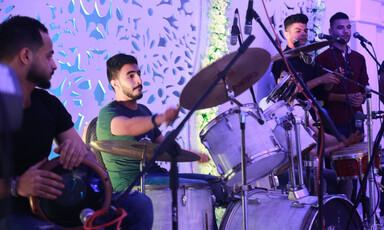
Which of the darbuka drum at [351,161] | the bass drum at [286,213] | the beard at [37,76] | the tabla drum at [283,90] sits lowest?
the bass drum at [286,213]

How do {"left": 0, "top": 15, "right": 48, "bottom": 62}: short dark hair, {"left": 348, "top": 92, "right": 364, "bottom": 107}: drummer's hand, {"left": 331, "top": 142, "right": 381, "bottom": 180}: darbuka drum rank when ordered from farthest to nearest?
1. {"left": 348, "top": 92, "right": 364, "bottom": 107}: drummer's hand
2. {"left": 331, "top": 142, "right": 381, "bottom": 180}: darbuka drum
3. {"left": 0, "top": 15, "right": 48, "bottom": 62}: short dark hair

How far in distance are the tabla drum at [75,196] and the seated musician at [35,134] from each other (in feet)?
0.10

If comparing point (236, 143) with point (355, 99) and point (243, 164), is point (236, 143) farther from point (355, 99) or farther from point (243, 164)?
point (355, 99)

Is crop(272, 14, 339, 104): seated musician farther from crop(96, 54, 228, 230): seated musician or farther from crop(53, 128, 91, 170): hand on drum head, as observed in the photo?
crop(53, 128, 91, 170): hand on drum head

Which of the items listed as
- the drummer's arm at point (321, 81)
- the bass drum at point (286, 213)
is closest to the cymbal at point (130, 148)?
the bass drum at point (286, 213)

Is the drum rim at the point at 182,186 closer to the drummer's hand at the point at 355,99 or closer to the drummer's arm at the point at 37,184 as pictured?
the drummer's arm at the point at 37,184

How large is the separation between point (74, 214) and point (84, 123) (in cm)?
209

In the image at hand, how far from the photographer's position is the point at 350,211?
318 cm

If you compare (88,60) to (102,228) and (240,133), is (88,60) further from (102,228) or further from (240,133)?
(102,228)

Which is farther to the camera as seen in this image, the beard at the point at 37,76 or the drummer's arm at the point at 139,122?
the drummer's arm at the point at 139,122

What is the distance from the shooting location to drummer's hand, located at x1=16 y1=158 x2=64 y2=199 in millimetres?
1901

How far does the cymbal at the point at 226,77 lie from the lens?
263 cm

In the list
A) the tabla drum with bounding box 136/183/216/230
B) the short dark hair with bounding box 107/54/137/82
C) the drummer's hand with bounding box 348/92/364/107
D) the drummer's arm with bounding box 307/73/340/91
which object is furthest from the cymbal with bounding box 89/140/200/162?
the drummer's hand with bounding box 348/92/364/107

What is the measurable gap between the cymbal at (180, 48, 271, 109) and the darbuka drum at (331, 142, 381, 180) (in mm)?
1441
